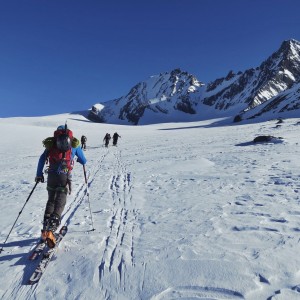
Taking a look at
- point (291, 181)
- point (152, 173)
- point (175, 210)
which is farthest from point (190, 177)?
point (175, 210)

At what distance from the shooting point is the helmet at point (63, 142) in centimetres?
638

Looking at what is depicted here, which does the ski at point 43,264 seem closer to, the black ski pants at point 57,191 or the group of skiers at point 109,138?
the black ski pants at point 57,191

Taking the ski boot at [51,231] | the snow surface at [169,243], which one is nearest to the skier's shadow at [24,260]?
the snow surface at [169,243]

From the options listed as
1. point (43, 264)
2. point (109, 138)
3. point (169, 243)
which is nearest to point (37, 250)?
point (43, 264)

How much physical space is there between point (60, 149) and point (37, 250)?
1956 millimetres

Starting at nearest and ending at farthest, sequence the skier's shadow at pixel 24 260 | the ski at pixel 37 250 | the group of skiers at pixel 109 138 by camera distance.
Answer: the skier's shadow at pixel 24 260 < the ski at pixel 37 250 < the group of skiers at pixel 109 138

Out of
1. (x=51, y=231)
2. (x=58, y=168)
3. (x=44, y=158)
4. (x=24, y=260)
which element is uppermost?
A: (x=44, y=158)

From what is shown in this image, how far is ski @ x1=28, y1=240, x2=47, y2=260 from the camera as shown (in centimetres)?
561

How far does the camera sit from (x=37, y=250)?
5754 millimetres

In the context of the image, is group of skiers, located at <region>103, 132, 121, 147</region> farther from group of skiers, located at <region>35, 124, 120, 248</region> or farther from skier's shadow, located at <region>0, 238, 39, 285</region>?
skier's shadow, located at <region>0, 238, 39, 285</region>

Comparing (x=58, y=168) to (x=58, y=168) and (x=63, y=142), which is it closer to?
(x=58, y=168)

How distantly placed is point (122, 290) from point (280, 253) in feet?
8.55

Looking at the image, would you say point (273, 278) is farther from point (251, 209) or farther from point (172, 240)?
point (251, 209)

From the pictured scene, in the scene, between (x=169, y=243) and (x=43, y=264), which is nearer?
(x=43, y=264)
